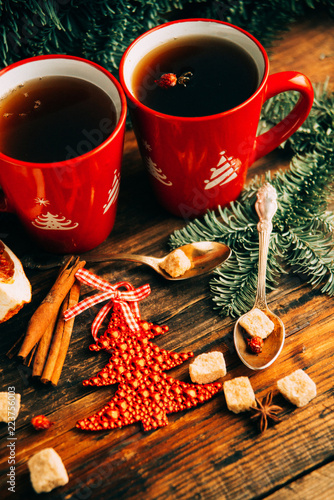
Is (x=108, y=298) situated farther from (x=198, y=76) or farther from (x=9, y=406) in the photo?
(x=198, y=76)

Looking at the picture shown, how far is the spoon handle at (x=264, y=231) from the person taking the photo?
Result: 43.4 inches

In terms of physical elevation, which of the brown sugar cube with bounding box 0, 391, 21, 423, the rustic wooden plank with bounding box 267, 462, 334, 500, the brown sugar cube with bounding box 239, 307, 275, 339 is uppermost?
the brown sugar cube with bounding box 0, 391, 21, 423

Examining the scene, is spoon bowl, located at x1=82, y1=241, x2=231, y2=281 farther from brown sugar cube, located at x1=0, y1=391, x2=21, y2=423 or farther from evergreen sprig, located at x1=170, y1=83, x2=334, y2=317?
brown sugar cube, located at x1=0, y1=391, x2=21, y2=423

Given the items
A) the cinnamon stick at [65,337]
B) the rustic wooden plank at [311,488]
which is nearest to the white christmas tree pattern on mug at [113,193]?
the cinnamon stick at [65,337]

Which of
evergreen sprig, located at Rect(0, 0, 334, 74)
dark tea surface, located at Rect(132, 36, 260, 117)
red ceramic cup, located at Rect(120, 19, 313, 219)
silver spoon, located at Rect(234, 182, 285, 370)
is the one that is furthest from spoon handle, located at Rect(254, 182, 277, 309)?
evergreen sprig, located at Rect(0, 0, 334, 74)

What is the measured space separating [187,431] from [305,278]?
47cm

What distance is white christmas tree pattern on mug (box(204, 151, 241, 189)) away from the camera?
1129mm

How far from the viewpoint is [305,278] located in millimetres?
1168

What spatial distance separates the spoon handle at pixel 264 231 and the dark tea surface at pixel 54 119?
1.29 feet

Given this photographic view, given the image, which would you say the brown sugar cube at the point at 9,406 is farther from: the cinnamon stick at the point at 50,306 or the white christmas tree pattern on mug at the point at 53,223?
the white christmas tree pattern on mug at the point at 53,223

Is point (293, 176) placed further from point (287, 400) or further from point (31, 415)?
point (31, 415)

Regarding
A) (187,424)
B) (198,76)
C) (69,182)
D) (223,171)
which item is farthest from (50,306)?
(198,76)

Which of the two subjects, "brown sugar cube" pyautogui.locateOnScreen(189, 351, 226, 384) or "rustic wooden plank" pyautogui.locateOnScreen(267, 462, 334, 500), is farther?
"brown sugar cube" pyautogui.locateOnScreen(189, 351, 226, 384)

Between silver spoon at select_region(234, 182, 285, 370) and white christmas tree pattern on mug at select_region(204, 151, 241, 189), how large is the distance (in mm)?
91
